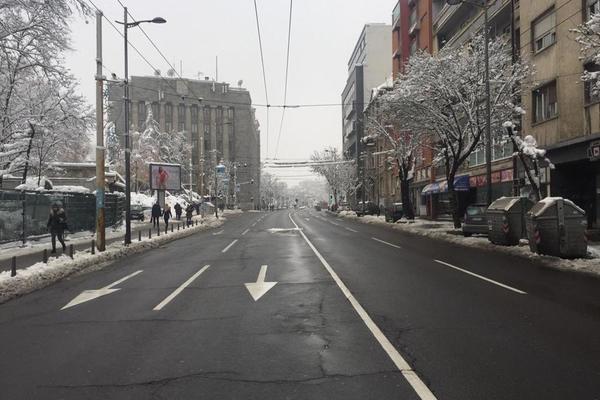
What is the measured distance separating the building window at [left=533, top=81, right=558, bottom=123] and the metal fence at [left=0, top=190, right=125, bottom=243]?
72.4 feet

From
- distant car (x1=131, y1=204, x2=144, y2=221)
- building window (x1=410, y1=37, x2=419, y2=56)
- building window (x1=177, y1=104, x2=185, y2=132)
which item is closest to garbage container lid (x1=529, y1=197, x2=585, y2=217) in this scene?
distant car (x1=131, y1=204, x2=144, y2=221)

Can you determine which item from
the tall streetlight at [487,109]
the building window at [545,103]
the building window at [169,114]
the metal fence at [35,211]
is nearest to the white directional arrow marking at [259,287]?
the metal fence at [35,211]

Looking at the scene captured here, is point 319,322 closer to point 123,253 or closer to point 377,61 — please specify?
point 123,253

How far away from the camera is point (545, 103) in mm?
23984

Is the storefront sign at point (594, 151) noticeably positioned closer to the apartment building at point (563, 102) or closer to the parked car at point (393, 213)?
the apartment building at point (563, 102)

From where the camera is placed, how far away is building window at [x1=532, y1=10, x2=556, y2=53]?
74.8 feet

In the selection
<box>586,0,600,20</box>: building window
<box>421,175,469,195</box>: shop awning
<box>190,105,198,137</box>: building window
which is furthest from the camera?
<box>190,105,198,137</box>: building window

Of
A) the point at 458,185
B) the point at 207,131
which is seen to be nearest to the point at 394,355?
the point at 458,185

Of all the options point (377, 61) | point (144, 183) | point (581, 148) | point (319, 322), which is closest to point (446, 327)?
point (319, 322)

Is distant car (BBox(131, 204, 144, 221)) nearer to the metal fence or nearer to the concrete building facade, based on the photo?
the metal fence

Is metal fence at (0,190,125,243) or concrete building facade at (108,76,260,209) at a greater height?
concrete building facade at (108,76,260,209)

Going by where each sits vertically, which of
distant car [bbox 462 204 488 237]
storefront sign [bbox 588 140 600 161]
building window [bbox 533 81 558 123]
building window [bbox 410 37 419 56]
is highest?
building window [bbox 410 37 419 56]

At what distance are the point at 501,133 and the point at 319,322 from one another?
2175cm

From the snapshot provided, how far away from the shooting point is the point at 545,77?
2338cm
